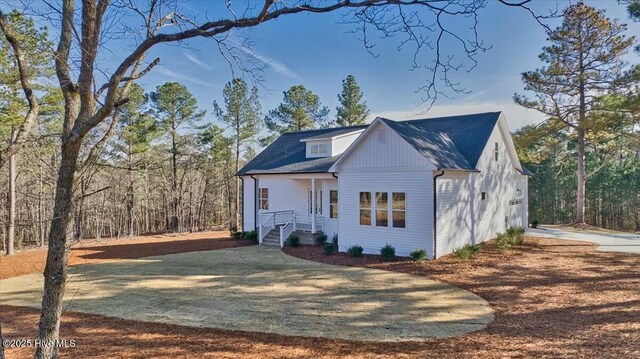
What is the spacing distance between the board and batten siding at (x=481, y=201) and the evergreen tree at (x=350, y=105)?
17.3 m

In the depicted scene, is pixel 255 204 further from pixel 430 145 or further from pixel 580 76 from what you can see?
pixel 580 76

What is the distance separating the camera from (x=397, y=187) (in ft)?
44.9

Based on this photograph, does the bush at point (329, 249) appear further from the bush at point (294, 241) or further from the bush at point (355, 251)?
the bush at point (294, 241)

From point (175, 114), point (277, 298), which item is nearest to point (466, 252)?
point (277, 298)

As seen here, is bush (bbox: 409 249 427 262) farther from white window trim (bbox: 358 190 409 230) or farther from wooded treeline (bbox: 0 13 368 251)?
wooded treeline (bbox: 0 13 368 251)

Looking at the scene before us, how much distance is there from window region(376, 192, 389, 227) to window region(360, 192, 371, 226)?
0.35 metres

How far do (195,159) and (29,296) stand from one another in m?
22.6

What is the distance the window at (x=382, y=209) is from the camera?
13875 mm

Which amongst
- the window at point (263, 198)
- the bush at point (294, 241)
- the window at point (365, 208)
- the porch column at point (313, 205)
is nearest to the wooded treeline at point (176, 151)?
the window at point (263, 198)

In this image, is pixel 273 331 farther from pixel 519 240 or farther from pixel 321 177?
pixel 519 240

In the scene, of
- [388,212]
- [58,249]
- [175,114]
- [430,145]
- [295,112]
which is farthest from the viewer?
[295,112]

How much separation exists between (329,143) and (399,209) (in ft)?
20.7

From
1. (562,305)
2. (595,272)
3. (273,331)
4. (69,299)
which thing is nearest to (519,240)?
(595,272)

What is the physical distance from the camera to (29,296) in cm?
967
